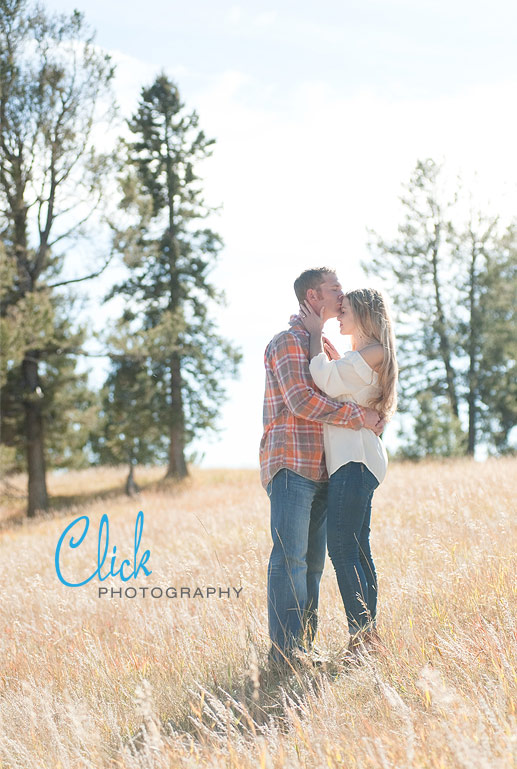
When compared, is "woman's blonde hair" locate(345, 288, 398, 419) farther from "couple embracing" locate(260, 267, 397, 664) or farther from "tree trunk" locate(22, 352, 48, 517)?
"tree trunk" locate(22, 352, 48, 517)

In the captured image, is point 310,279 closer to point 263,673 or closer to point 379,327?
point 379,327

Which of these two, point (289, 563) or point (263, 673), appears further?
point (289, 563)

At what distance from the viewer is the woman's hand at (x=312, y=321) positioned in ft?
13.4

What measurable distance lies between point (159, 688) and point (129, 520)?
936cm

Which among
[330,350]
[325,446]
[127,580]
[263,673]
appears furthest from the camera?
[127,580]

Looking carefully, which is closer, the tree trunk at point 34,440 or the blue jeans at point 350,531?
the blue jeans at point 350,531

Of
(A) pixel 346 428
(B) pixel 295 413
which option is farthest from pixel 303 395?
(A) pixel 346 428

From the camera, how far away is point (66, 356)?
1986 cm

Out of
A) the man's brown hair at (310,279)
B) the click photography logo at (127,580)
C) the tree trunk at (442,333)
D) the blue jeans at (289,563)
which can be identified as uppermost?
the tree trunk at (442,333)

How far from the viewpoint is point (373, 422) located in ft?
13.1

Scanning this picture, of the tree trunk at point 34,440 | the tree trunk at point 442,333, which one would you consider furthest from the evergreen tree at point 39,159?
the tree trunk at point 442,333

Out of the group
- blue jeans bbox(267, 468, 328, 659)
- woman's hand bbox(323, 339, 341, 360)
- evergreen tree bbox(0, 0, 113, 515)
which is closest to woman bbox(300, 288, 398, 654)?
blue jeans bbox(267, 468, 328, 659)

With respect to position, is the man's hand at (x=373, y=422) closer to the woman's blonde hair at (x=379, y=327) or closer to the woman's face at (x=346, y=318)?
the woman's blonde hair at (x=379, y=327)

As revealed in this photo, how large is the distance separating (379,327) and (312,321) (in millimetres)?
390
